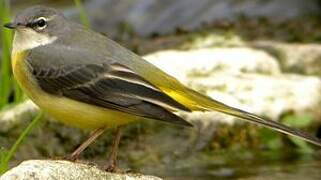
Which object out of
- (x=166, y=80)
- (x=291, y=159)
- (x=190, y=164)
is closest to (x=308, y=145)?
(x=291, y=159)

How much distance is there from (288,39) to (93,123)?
5.64 meters

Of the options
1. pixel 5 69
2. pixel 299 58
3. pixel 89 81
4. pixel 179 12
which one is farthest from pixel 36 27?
pixel 179 12

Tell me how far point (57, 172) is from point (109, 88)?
32.2 inches

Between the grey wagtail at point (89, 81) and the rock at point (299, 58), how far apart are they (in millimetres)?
3515

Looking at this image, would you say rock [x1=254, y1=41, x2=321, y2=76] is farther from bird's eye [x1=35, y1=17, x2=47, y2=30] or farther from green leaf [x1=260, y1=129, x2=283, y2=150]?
bird's eye [x1=35, y1=17, x2=47, y2=30]

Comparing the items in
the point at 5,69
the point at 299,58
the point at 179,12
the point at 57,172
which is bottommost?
the point at 57,172

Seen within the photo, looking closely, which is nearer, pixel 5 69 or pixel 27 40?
pixel 27 40

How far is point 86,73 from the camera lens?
6.57m

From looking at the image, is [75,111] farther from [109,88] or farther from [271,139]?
[271,139]

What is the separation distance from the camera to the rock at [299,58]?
1001cm

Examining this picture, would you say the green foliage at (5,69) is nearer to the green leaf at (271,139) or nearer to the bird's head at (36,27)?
the bird's head at (36,27)

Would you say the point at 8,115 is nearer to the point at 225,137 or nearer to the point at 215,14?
the point at 225,137

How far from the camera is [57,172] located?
19.4 feet

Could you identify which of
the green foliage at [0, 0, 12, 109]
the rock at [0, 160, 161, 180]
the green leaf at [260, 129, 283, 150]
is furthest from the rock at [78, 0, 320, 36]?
the rock at [0, 160, 161, 180]
